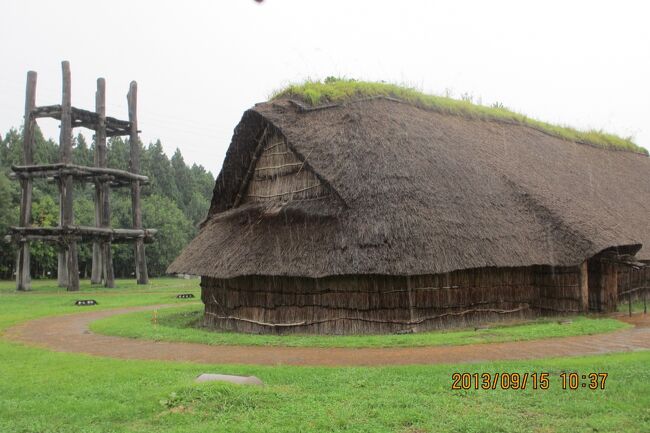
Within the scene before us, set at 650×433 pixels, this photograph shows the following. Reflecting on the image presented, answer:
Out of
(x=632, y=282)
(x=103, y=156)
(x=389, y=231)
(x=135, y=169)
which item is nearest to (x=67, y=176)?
(x=103, y=156)

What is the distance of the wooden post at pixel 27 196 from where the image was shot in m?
34.2

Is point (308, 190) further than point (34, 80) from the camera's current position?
No

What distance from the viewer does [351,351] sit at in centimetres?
1234

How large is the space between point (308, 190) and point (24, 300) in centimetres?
1840

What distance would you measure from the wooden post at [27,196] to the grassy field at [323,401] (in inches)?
1062

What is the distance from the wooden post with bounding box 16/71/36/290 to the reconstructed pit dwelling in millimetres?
19456

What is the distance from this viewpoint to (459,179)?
58.5 ft

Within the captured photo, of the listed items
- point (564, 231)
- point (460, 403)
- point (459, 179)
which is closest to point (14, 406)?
point (460, 403)

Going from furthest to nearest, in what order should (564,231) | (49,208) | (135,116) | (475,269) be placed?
(49,208)
(135,116)
(564,231)
(475,269)

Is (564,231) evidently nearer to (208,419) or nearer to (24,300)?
(208,419)

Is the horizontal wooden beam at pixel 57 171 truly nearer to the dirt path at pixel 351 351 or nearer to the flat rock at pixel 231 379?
the dirt path at pixel 351 351
